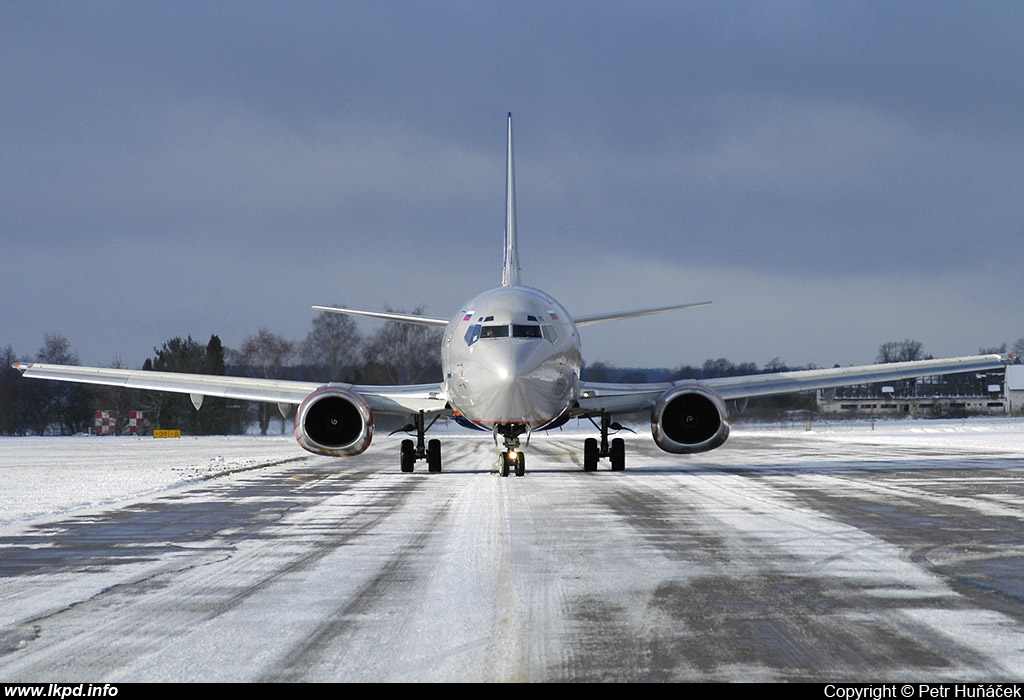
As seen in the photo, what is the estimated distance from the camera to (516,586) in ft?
25.2

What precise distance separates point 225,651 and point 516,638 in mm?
1674

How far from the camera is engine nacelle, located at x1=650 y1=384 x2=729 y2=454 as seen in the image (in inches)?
808

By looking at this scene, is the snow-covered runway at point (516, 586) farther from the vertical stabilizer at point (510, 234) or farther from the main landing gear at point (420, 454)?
the vertical stabilizer at point (510, 234)

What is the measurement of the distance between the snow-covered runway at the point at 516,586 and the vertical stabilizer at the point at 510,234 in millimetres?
11716

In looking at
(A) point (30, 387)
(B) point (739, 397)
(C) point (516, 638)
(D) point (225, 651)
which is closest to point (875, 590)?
(C) point (516, 638)

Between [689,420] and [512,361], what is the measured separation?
16.2 ft

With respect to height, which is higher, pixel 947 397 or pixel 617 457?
pixel 947 397

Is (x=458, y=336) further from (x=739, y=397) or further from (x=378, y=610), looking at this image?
(x=378, y=610)

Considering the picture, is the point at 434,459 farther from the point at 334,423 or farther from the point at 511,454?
the point at 511,454

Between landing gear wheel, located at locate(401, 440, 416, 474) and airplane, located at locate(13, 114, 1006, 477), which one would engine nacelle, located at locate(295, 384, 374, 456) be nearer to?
airplane, located at locate(13, 114, 1006, 477)

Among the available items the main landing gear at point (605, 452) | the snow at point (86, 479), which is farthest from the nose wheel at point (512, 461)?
the snow at point (86, 479)

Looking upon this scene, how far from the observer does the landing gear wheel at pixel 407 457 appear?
73.6ft

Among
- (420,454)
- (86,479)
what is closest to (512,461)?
(420,454)

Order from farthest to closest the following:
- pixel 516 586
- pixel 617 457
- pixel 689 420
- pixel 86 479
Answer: pixel 617 457
pixel 689 420
pixel 86 479
pixel 516 586
